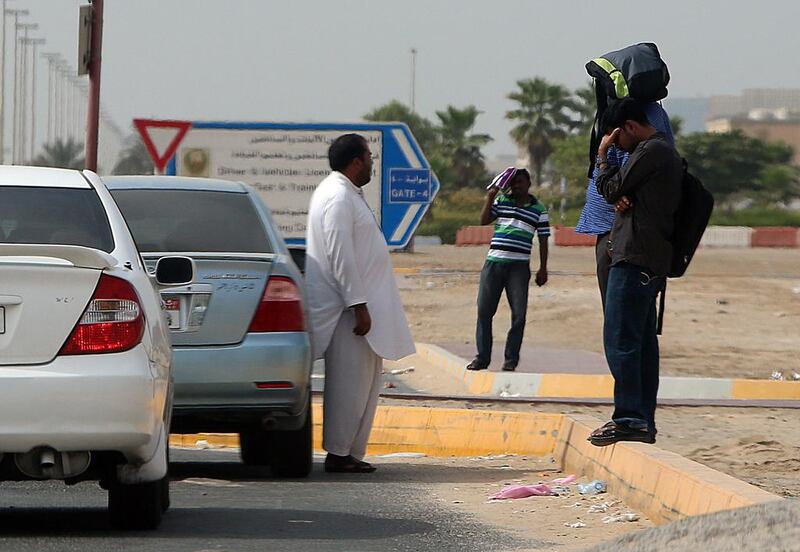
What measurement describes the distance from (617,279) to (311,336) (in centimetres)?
157

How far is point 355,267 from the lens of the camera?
947cm

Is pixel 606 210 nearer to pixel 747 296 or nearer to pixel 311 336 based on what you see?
pixel 311 336

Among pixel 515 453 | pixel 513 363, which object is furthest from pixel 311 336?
pixel 513 363

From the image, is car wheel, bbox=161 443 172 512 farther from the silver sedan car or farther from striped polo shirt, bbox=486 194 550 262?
striped polo shirt, bbox=486 194 550 262

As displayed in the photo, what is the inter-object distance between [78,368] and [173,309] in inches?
89.3

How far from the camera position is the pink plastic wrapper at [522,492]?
8.36 metres

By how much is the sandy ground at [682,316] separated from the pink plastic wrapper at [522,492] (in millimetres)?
8518

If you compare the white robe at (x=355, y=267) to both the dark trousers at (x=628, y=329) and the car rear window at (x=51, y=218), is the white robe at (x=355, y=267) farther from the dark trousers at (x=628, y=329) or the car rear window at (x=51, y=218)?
the car rear window at (x=51, y=218)

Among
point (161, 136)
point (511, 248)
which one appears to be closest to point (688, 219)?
point (511, 248)

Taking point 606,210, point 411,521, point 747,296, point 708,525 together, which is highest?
point 606,210

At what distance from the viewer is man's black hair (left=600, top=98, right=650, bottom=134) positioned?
8289mm

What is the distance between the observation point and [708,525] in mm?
5258

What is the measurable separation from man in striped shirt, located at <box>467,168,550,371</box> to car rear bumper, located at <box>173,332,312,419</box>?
257 inches

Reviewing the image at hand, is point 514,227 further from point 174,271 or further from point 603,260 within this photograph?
point 174,271
